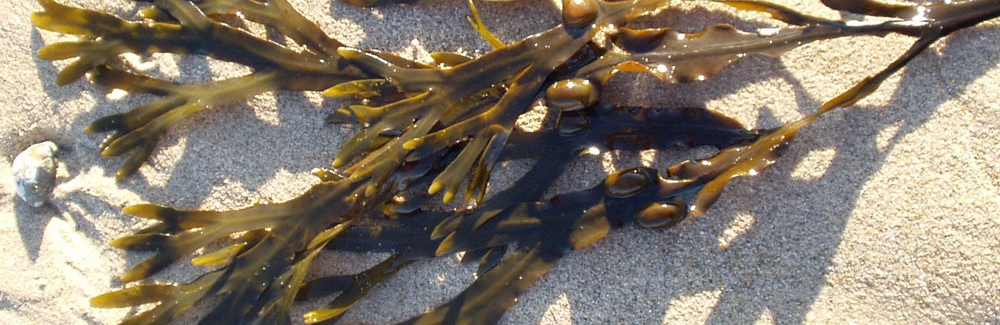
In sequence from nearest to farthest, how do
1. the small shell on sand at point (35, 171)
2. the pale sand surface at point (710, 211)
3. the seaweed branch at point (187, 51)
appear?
the pale sand surface at point (710, 211)
the seaweed branch at point (187, 51)
the small shell on sand at point (35, 171)

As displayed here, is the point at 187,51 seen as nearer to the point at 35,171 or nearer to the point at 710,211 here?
the point at 35,171

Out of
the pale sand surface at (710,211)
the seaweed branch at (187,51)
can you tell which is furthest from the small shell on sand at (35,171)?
the seaweed branch at (187,51)

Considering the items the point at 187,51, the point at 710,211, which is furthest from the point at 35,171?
the point at 710,211

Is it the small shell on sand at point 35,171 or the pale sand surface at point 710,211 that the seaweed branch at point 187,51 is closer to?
the pale sand surface at point 710,211

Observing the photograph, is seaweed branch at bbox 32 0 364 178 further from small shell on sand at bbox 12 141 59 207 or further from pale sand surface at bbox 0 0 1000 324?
small shell on sand at bbox 12 141 59 207

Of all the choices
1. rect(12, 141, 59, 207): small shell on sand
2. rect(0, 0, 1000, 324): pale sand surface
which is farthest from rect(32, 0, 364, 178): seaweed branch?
rect(12, 141, 59, 207): small shell on sand

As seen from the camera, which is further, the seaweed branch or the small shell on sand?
the small shell on sand
